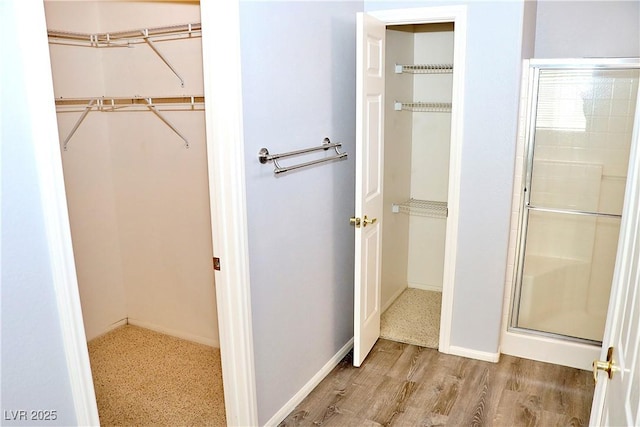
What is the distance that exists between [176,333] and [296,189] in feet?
5.52

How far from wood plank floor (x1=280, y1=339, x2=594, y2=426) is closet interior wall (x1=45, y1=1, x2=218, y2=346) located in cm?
101

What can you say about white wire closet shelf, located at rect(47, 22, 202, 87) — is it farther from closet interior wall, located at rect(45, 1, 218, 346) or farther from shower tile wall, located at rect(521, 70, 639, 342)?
shower tile wall, located at rect(521, 70, 639, 342)

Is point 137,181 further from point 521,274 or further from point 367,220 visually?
point 521,274

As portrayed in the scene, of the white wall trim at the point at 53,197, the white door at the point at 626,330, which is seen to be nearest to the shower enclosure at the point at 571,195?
the white door at the point at 626,330

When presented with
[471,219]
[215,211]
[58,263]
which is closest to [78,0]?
[215,211]

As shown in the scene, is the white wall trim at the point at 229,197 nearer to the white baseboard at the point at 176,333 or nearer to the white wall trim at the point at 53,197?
the white wall trim at the point at 53,197

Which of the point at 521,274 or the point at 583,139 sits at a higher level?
the point at 583,139

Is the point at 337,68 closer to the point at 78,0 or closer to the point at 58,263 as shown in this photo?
the point at 78,0

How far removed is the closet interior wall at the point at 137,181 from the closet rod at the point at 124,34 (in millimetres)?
44

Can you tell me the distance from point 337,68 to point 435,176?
176 centimetres

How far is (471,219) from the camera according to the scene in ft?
10.6

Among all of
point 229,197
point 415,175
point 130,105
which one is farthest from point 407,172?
point 229,197

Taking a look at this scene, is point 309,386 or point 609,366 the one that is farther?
point 309,386

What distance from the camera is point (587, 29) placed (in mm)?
3406
